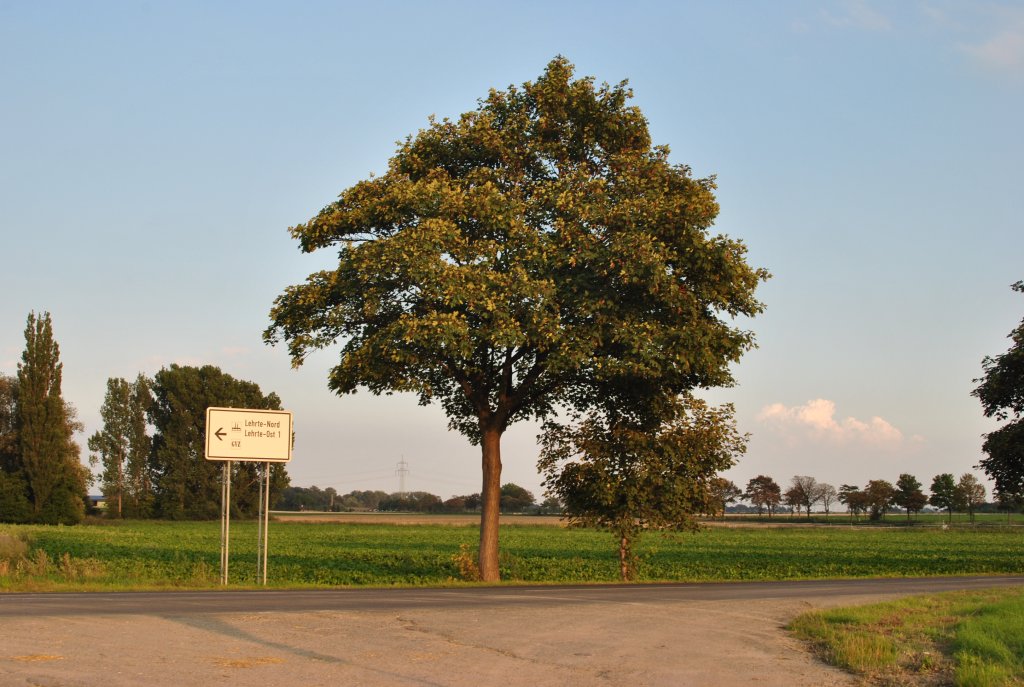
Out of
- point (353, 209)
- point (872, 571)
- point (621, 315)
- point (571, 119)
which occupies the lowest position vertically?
point (872, 571)

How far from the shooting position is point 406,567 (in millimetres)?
29844

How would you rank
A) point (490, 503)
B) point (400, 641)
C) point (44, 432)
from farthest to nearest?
1. point (44, 432)
2. point (490, 503)
3. point (400, 641)

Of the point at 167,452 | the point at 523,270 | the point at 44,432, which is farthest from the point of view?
the point at 167,452

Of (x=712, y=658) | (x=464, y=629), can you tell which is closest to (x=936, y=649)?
(x=712, y=658)

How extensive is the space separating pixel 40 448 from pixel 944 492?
130630mm

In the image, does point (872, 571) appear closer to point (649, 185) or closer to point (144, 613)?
point (649, 185)

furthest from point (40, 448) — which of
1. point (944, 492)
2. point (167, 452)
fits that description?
point (944, 492)

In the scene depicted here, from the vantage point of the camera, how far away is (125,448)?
107938 millimetres

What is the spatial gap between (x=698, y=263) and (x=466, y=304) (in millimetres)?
5889

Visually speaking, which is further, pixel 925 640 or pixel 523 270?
pixel 523 270

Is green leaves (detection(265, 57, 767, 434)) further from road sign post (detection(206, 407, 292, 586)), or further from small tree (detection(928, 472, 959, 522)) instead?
small tree (detection(928, 472, 959, 522))

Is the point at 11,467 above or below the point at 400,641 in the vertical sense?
above

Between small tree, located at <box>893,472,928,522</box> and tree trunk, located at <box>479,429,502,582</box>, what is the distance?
151638 millimetres

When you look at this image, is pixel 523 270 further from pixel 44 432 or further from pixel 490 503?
pixel 44 432
